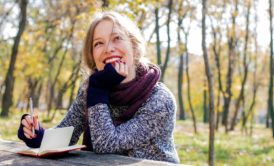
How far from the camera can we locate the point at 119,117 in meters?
2.21

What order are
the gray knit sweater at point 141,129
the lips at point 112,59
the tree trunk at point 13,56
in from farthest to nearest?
the tree trunk at point 13,56
the lips at point 112,59
the gray knit sweater at point 141,129

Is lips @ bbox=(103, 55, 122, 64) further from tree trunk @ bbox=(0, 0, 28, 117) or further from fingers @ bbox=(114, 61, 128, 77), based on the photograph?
tree trunk @ bbox=(0, 0, 28, 117)

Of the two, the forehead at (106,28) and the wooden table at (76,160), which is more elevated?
the forehead at (106,28)

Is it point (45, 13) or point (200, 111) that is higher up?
point (45, 13)

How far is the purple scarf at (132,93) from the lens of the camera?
84.5 inches

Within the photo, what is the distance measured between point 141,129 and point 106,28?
529 mm

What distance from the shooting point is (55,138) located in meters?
2.00

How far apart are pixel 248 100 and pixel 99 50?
42.4m

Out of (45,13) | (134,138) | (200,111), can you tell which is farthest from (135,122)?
(200,111)

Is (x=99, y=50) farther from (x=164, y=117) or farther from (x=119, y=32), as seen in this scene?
(x=164, y=117)

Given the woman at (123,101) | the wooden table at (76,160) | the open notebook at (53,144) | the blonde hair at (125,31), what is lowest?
the wooden table at (76,160)

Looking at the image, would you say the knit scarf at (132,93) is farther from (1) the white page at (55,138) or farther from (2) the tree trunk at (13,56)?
(2) the tree trunk at (13,56)

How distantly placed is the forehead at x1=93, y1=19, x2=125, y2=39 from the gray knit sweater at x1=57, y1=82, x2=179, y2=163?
0.33 metres

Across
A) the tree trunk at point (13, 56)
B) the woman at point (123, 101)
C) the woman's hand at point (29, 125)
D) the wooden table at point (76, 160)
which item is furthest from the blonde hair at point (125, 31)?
the tree trunk at point (13, 56)
